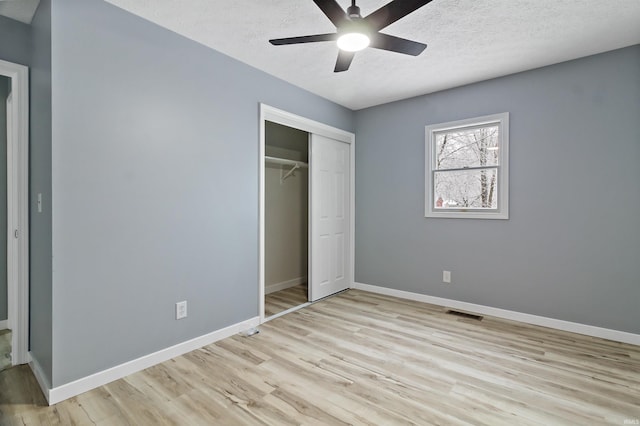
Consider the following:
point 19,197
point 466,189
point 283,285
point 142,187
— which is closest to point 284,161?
point 283,285

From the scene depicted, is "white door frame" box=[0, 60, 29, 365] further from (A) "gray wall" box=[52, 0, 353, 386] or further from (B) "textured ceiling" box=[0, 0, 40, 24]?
(A) "gray wall" box=[52, 0, 353, 386]

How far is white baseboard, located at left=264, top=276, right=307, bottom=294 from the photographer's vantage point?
14.4 feet

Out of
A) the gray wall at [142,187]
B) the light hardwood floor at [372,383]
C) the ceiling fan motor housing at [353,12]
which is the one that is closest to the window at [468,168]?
the light hardwood floor at [372,383]

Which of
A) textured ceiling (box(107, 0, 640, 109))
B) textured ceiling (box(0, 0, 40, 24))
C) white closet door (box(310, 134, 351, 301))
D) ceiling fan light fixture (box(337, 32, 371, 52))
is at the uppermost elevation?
textured ceiling (box(107, 0, 640, 109))

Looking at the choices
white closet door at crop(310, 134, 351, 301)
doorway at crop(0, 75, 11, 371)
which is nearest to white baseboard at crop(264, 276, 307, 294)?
white closet door at crop(310, 134, 351, 301)

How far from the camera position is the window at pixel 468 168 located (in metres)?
3.42

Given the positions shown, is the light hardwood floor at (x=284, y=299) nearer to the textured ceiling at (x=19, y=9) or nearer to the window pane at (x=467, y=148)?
the window pane at (x=467, y=148)

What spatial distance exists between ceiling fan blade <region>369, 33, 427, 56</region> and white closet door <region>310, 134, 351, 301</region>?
1.98 meters

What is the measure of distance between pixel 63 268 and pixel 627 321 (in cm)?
447

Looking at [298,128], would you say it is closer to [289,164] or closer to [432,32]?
[289,164]

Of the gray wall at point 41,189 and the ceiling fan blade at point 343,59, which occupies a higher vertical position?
the ceiling fan blade at point 343,59

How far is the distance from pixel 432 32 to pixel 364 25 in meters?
1.11

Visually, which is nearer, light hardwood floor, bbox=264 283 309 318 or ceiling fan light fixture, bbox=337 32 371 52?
ceiling fan light fixture, bbox=337 32 371 52

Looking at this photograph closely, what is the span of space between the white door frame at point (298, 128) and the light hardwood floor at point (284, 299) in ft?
1.32
